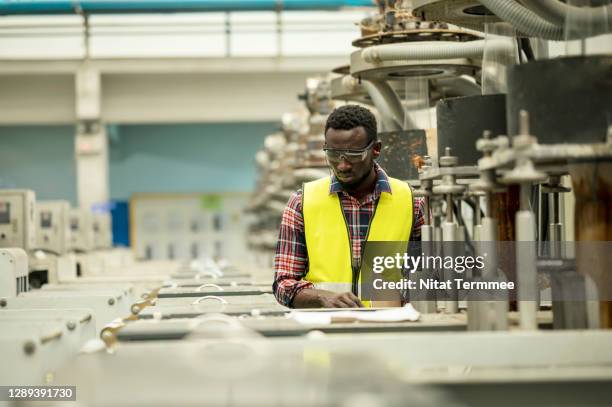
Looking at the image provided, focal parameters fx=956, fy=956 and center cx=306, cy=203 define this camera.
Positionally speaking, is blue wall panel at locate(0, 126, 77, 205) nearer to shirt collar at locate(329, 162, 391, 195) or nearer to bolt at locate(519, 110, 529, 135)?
shirt collar at locate(329, 162, 391, 195)

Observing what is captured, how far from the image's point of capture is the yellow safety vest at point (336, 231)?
358 centimetres

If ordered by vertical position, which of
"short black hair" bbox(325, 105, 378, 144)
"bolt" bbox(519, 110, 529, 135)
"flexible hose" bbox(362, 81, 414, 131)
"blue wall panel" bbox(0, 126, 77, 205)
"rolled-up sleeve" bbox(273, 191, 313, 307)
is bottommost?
"rolled-up sleeve" bbox(273, 191, 313, 307)

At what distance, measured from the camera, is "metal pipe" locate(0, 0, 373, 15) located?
49.4 feet

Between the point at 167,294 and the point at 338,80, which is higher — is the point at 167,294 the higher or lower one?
the lower one

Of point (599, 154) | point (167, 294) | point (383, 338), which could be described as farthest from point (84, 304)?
point (599, 154)

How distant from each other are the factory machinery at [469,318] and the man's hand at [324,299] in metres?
0.12

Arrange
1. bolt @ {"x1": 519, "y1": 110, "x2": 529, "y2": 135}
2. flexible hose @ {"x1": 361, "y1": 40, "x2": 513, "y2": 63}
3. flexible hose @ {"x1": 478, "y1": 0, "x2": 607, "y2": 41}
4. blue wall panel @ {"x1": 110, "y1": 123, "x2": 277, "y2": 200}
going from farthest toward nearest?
blue wall panel @ {"x1": 110, "y1": 123, "x2": 277, "y2": 200}
flexible hose @ {"x1": 361, "y1": 40, "x2": 513, "y2": 63}
flexible hose @ {"x1": 478, "y1": 0, "x2": 607, "y2": 41}
bolt @ {"x1": 519, "y1": 110, "x2": 529, "y2": 135}

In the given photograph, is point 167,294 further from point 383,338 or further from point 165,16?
point 165,16

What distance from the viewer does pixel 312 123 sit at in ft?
27.3

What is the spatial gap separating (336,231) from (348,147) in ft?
1.13

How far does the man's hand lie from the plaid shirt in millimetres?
130

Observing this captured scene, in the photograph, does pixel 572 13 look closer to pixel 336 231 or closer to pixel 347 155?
pixel 347 155

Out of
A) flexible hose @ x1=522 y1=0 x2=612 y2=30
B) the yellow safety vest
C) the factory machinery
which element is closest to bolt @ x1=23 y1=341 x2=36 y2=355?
the factory machinery

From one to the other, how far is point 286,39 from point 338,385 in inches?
569
